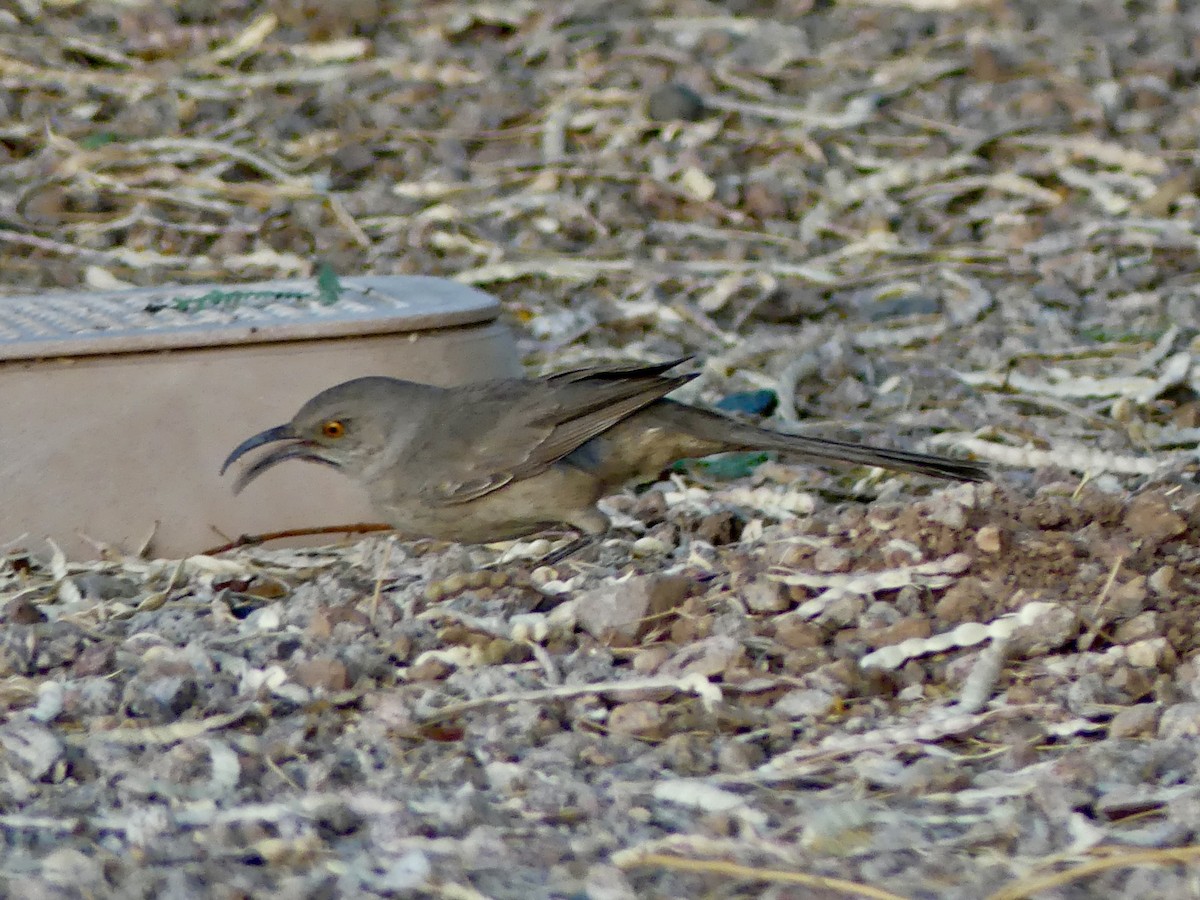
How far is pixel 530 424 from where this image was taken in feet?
14.5

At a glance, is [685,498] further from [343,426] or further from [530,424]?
[343,426]

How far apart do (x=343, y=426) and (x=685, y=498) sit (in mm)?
1069

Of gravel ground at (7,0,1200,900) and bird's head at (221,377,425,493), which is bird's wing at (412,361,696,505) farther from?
gravel ground at (7,0,1200,900)

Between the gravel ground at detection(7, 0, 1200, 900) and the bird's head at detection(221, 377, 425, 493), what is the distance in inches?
10.4

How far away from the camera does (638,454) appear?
4582mm

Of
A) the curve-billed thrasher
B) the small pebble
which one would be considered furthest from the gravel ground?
the curve-billed thrasher

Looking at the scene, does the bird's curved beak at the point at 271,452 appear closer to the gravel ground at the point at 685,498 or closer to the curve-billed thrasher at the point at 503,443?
the curve-billed thrasher at the point at 503,443

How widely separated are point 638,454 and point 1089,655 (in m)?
1.52

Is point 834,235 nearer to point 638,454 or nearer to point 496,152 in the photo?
point 496,152

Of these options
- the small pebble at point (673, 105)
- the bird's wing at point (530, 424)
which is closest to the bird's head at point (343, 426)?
the bird's wing at point (530, 424)

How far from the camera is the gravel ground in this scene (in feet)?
9.38

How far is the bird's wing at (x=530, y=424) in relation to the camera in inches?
173

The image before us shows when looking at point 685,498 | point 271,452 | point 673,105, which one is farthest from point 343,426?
point 673,105

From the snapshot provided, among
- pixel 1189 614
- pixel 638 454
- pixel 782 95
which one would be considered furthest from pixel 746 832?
pixel 782 95
